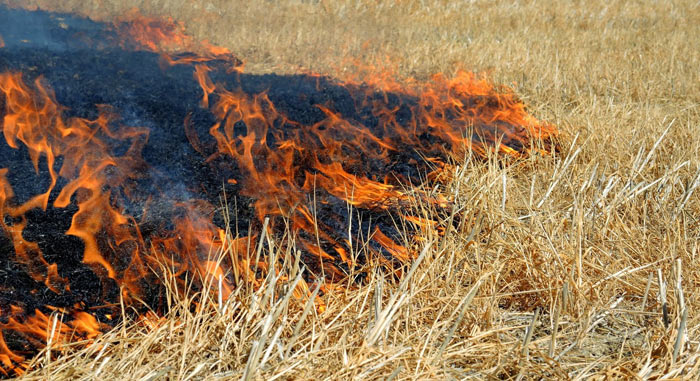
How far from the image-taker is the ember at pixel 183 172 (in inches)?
→ 96.6

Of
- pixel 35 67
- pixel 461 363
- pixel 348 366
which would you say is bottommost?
pixel 461 363

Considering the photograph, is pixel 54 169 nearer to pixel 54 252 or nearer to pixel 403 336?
pixel 54 252

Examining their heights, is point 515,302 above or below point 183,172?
below

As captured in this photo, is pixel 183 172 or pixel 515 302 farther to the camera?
pixel 183 172

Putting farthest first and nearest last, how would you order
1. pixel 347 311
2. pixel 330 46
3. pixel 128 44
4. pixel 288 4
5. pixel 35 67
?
pixel 288 4
pixel 330 46
pixel 128 44
pixel 35 67
pixel 347 311

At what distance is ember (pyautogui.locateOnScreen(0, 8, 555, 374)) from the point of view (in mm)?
2453

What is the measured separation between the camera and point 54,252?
2559mm

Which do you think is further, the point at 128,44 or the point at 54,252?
the point at 128,44

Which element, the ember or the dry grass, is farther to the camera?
the ember

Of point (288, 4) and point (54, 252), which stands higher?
point (288, 4)

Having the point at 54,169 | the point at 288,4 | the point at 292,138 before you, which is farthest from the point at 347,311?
the point at 288,4

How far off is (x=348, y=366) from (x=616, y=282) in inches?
53.4

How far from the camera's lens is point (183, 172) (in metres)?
3.34

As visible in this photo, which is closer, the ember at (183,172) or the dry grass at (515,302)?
the dry grass at (515,302)
